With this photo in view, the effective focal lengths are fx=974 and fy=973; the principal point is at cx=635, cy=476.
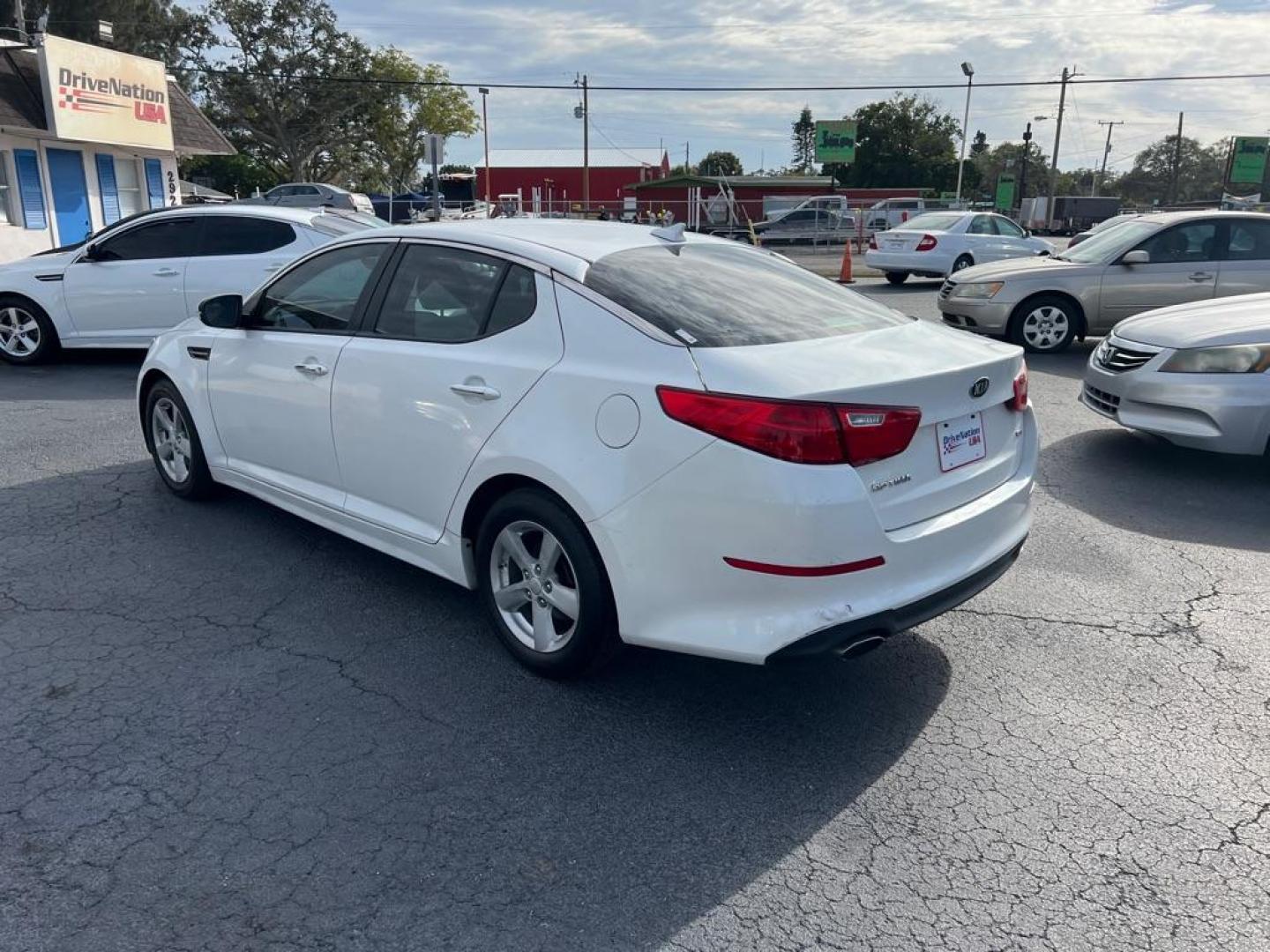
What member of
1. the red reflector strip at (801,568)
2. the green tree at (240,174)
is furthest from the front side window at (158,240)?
the green tree at (240,174)

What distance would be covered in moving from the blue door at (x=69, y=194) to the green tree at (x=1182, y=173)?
359 feet

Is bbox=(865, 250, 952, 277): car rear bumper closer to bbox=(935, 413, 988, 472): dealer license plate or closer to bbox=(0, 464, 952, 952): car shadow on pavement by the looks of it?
bbox=(0, 464, 952, 952): car shadow on pavement

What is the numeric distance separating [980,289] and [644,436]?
30.0 feet

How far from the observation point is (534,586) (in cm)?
357

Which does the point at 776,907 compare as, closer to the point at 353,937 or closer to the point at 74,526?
the point at 353,937

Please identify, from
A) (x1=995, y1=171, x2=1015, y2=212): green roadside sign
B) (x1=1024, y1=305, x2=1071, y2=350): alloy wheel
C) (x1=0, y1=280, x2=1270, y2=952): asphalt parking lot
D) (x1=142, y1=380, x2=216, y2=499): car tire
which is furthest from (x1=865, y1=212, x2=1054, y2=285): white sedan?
(x1=995, y1=171, x2=1015, y2=212): green roadside sign

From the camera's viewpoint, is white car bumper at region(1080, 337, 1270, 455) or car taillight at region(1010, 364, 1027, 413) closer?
car taillight at region(1010, 364, 1027, 413)

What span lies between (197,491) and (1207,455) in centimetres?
678

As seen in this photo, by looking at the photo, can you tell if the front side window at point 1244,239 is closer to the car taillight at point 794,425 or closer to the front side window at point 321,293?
the car taillight at point 794,425

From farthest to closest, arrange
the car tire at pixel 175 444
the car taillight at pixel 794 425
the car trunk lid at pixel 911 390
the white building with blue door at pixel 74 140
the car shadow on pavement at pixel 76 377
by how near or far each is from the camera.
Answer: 1. the white building with blue door at pixel 74 140
2. the car shadow on pavement at pixel 76 377
3. the car tire at pixel 175 444
4. the car trunk lid at pixel 911 390
5. the car taillight at pixel 794 425

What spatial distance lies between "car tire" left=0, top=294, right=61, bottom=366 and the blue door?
34.9 ft

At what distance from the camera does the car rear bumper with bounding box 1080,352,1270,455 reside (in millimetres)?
5980

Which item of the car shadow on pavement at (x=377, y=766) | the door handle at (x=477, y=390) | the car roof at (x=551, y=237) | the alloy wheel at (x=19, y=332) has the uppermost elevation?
the car roof at (x=551, y=237)

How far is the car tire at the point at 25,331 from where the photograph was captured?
9773mm
